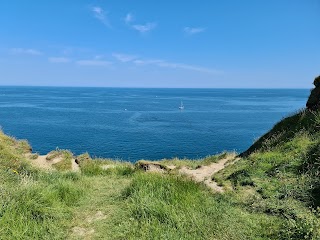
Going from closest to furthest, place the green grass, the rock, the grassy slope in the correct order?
the grassy slope, the rock, the green grass

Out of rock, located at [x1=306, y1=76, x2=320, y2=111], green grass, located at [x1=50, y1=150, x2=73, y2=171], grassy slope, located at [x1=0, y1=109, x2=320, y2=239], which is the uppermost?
rock, located at [x1=306, y1=76, x2=320, y2=111]

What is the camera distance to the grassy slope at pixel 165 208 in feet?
26.1

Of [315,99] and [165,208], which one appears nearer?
[165,208]

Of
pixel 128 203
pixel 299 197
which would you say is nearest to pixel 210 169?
pixel 299 197

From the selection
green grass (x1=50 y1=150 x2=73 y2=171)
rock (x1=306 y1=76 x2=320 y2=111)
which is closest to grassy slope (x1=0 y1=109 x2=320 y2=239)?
→ rock (x1=306 y1=76 x2=320 y2=111)

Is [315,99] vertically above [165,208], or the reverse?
[315,99]

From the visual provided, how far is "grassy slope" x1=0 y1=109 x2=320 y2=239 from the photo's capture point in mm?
7953

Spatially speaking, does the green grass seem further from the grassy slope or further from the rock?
the rock

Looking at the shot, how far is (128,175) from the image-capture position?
1571 centimetres

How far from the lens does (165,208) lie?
8.88m

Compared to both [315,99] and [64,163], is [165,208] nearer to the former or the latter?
[64,163]

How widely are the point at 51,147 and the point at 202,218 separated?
5077cm

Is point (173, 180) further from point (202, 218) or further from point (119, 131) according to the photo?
point (119, 131)

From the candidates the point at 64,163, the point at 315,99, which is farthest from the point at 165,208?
the point at 315,99
